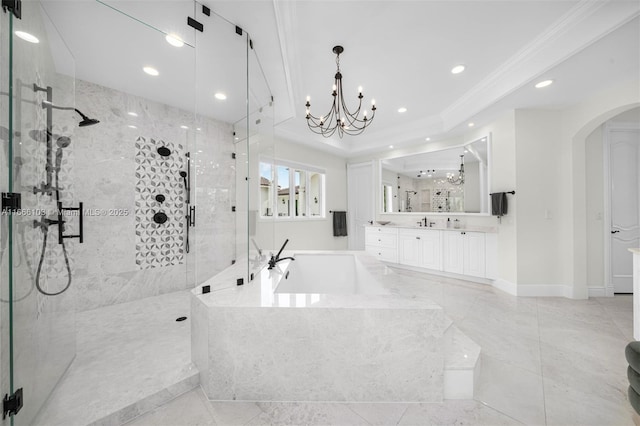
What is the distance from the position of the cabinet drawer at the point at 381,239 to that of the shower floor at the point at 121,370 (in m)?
3.58

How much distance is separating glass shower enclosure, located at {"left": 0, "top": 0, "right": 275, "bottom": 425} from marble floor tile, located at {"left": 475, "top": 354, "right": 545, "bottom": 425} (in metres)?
1.70

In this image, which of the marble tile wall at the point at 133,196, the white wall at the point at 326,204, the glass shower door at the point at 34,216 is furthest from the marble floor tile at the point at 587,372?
the white wall at the point at 326,204

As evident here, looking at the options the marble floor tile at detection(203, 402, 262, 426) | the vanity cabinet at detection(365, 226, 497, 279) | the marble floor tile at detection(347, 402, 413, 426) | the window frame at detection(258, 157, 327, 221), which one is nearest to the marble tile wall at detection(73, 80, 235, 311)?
the marble floor tile at detection(203, 402, 262, 426)

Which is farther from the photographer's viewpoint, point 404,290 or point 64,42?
point 64,42

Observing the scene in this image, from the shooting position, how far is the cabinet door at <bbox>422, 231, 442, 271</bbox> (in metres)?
3.87

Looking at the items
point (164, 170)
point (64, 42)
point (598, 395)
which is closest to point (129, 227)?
point (164, 170)

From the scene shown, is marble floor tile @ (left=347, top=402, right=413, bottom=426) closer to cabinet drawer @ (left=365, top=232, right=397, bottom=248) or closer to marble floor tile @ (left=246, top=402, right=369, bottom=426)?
marble floor tile @ (left=246, top=402, right=369, bottom=426)

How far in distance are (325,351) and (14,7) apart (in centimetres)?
211

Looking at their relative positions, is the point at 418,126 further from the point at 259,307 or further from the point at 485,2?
the point at 259,307

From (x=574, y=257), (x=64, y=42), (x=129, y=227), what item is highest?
(x=64, y=42)

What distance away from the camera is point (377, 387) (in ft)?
4.13

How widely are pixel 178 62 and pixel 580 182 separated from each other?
4.74m

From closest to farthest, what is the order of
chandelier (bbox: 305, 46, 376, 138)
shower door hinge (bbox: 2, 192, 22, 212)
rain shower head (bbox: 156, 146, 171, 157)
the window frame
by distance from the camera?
shower door hinge (bbox: 2, 192, 22, 212) < chandelier (bbox: 305, 46, 376, 138) < rain shower head (bbox: 156, 146, 171, 157) < the window frame

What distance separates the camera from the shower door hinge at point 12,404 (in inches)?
36.4
